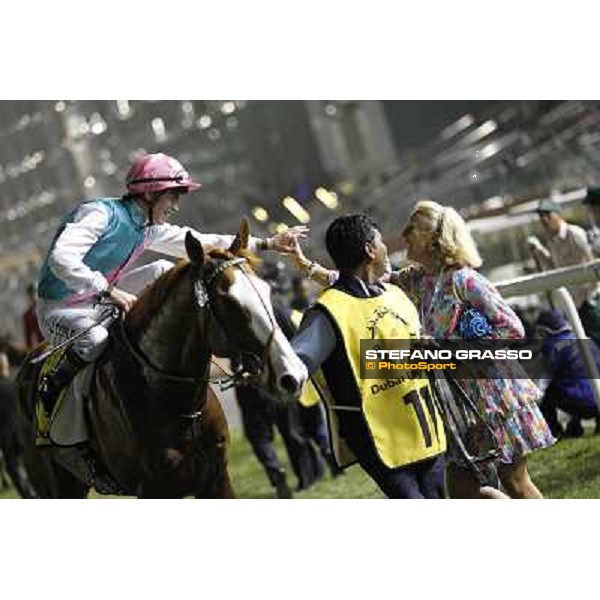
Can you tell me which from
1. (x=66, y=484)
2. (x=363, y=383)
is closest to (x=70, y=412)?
(x=66, y=484)

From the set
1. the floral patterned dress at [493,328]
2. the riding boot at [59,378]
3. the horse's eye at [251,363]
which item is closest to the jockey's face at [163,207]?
the riding boot at [59,378]

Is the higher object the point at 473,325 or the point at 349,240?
the point at 349,240

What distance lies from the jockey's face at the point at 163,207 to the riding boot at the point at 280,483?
1.78 m

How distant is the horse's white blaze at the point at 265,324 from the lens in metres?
5.58

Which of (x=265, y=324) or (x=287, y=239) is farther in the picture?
(x=287, y=239)

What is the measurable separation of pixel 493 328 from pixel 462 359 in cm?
20

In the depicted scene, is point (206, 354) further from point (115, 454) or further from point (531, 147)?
point (531, 147)

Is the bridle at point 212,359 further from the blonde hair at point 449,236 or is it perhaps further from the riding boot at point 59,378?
the blonde hair at point 449,236

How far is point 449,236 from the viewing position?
609 cm

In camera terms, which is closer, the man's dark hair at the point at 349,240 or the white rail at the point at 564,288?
the man's dark hair at the point at 349,240

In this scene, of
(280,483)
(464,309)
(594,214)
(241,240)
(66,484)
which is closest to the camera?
(241,240)

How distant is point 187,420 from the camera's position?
20.9 ft

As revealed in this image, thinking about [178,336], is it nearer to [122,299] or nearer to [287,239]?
[122,299]
